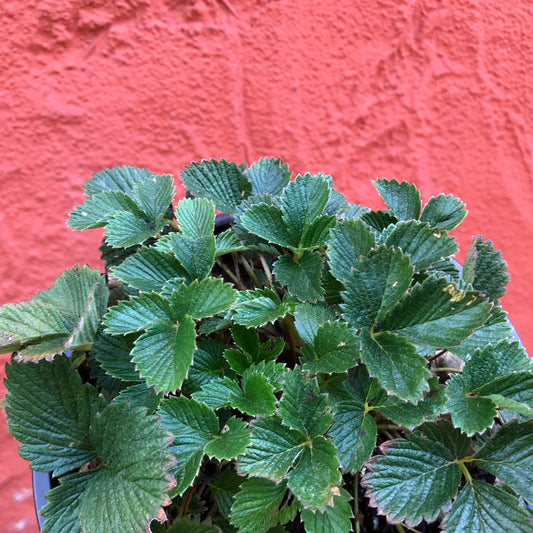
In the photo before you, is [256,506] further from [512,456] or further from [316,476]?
[512,456]

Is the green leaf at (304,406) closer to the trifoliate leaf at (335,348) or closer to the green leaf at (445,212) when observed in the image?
the trifoliate leaf at (335,348)

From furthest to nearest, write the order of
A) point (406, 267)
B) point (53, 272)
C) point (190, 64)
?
point (190, 64), point (53, 272), point (406, 267)

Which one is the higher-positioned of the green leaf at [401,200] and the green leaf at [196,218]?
the green leaf at [401,200]

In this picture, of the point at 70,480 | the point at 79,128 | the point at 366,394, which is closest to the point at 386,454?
the point at 366,394

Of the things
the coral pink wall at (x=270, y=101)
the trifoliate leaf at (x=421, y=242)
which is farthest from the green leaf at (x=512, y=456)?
the coral pink wall at (x=270, y=101)

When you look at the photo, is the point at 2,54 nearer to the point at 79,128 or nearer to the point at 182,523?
the point at 79,128

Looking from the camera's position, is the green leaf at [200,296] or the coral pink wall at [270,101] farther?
the coral pink wall at [270,101]

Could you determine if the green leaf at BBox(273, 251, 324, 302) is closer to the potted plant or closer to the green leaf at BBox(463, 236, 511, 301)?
the potted plant

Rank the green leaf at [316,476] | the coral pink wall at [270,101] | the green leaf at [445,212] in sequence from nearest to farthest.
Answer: the green leaf at [316,476]
the green leaf at [445,212]
the coral pink wall at [270,101]
